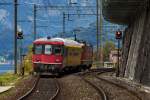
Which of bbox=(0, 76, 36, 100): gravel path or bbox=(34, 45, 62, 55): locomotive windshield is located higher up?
bbox=(34, 45, 62, 55): locomotive windshield

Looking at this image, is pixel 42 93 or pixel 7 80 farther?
pixel 7 80

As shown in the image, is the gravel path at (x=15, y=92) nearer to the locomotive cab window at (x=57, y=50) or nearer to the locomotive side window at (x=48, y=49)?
the locomotive cab window at (x=57, y=50)

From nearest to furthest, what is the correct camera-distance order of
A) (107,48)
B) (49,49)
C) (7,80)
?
(7,80), (49,49), (107,48)

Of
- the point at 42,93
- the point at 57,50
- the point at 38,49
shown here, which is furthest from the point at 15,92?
the point at 38,49

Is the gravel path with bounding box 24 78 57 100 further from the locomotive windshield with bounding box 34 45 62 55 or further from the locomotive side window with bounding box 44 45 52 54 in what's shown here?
the locomotive side window with bounding box 44 45 52 54

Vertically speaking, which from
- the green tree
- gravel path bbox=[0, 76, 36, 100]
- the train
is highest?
the train

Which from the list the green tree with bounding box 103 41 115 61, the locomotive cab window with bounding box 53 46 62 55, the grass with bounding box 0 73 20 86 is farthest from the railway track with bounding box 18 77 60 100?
the green tree with bounding box 103 41 115 61

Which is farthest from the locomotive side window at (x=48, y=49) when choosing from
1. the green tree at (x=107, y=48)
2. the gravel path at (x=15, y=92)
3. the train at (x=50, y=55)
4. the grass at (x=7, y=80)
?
the green tree at (x=107, y=48)

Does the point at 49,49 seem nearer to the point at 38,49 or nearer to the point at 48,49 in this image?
the point at 48,49

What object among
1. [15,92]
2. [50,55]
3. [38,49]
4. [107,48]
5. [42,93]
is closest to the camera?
[42,93]

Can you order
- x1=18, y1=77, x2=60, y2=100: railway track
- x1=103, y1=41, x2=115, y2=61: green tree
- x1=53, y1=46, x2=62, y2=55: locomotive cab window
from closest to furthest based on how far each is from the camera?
x1=18, y1=77, x2=60, y2=100: railway track < x1=53, y1=46, x2=62, y2=55: locomotive cab window < x1=103, y1=41, x2=115, y2=61: green tree

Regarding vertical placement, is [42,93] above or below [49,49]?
below

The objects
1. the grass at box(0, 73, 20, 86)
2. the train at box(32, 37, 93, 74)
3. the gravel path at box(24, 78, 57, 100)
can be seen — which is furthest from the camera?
the train at box(32, 37, 93, 74)

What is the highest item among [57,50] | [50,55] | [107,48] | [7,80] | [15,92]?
[57,50]
